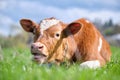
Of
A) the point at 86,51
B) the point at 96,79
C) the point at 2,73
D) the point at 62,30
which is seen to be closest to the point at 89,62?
the point at 86,51

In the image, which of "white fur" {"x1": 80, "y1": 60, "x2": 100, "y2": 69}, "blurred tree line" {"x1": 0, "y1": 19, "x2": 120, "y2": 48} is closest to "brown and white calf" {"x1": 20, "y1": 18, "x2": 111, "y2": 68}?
"white fur" {"x1": 80, "y1": 60, "x2": 100, "y2": 69}

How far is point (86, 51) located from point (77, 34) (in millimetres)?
563

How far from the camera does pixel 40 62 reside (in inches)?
366

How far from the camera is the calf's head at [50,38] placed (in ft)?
30.1

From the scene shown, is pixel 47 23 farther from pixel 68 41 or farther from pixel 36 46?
pixel 36 46

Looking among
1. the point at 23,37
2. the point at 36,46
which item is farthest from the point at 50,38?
the point at 23,37

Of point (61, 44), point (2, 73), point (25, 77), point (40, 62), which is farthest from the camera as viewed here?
point (61, 44)

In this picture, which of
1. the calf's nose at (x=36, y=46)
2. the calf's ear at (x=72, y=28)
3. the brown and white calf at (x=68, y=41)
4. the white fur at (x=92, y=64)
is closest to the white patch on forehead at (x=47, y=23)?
the brown and white calf at (x=68, y=41)

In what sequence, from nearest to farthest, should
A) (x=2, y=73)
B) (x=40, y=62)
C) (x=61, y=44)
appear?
(x=2, y=73)
(x=40, y=62)
(x=61, y=44)

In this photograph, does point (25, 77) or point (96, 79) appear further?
point (96, 79)

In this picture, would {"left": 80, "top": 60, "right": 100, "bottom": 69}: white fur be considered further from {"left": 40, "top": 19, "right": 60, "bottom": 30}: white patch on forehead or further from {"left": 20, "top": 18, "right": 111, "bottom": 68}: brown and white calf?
{"left": 40, "top": 19, "right": 60, "bottom": 30}: white patch on forehead

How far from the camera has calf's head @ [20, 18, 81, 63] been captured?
919cm

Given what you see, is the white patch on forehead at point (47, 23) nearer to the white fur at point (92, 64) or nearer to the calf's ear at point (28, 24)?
the calf's ear at point (28, 24)

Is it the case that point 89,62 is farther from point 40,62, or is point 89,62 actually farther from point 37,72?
point 37,72
